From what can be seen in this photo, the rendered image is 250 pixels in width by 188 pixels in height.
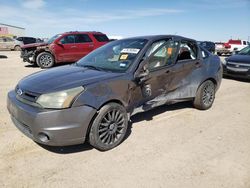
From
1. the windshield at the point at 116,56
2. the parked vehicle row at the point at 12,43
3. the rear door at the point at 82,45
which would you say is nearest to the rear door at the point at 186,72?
the windshield at the point at 116,56

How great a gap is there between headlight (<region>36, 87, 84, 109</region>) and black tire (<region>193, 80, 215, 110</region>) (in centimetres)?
309

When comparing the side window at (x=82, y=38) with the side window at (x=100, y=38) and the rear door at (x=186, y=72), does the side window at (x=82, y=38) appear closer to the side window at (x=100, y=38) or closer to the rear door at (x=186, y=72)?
the side window at (x=100, y=38)

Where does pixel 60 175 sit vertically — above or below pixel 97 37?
below

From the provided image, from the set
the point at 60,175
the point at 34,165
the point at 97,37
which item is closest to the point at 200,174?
the point at 60,175

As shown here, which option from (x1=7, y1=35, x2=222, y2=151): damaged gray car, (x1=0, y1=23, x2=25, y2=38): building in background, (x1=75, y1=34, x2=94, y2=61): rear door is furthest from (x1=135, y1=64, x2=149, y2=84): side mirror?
(x1=0, y1=23, x2=25, y2=38): building in background

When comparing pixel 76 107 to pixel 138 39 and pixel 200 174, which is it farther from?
pixel 138 39

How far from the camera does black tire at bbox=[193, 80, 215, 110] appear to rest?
539 cm

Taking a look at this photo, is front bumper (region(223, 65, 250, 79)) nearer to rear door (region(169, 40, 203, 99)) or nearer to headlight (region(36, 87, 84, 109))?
rear door (region(169, 40, 203, 99))

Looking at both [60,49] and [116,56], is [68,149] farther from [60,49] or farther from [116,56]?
[60,49]

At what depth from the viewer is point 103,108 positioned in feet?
11.5

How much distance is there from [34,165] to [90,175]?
2.51ft

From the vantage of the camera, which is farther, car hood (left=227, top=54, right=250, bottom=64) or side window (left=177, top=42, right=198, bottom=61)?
car hood (left=227, top=54, right=250, bottom=64)

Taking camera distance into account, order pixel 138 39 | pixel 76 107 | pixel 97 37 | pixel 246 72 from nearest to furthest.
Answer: pixel 76 107
pixel 138 39
pixel 246 72
pixel 97 37

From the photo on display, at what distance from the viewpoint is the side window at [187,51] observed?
5.00 m
